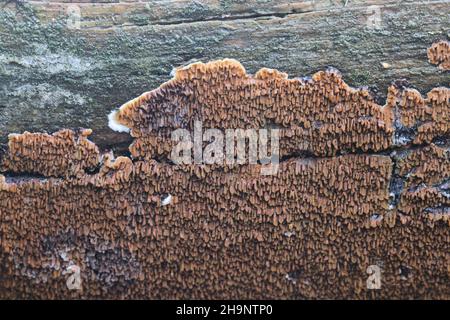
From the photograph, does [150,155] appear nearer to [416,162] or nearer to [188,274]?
[188,274]

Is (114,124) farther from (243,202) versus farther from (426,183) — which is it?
(426,183)

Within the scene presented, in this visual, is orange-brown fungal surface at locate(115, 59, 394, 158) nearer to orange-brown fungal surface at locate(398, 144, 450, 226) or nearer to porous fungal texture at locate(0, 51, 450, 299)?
porous fungal texture at locate(0, 51, 450, 299)

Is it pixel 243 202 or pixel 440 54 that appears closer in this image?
pixel 440 54

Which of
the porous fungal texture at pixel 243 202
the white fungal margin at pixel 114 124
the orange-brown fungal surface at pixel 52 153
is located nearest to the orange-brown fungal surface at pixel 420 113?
the porous fungal texture at pixel 243 202

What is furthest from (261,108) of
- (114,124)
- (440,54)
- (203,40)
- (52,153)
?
(52,153)

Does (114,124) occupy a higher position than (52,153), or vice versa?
(114,124)
